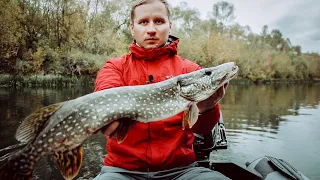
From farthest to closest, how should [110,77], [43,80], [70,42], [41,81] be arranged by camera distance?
1. [70,42]
2. [43,80]
3. [41,81]
4. [110,77]

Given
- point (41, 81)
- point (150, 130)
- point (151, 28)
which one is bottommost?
point (41, 81)

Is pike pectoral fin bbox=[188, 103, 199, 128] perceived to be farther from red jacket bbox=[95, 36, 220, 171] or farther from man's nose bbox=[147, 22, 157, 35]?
→ man's nose bbox=[147, 22, 157, 35]

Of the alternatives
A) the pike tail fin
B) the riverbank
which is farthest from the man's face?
the riverbank

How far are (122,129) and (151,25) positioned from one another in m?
1.04

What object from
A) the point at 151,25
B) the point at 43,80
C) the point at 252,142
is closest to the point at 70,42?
the point at 43,80

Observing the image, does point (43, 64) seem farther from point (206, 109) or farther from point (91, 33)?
point (206, 109)

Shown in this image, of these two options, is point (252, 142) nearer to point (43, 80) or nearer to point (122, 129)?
point (122, 129)

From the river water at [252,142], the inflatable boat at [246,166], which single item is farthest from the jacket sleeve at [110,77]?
the river water at [252,142]

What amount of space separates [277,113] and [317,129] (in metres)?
3.31

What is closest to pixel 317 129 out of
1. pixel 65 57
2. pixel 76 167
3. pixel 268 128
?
pixel 268 128

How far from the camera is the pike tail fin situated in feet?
5.61

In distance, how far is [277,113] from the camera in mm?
11961

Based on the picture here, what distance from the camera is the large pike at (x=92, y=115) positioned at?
1.78 m

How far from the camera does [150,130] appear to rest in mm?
2316
